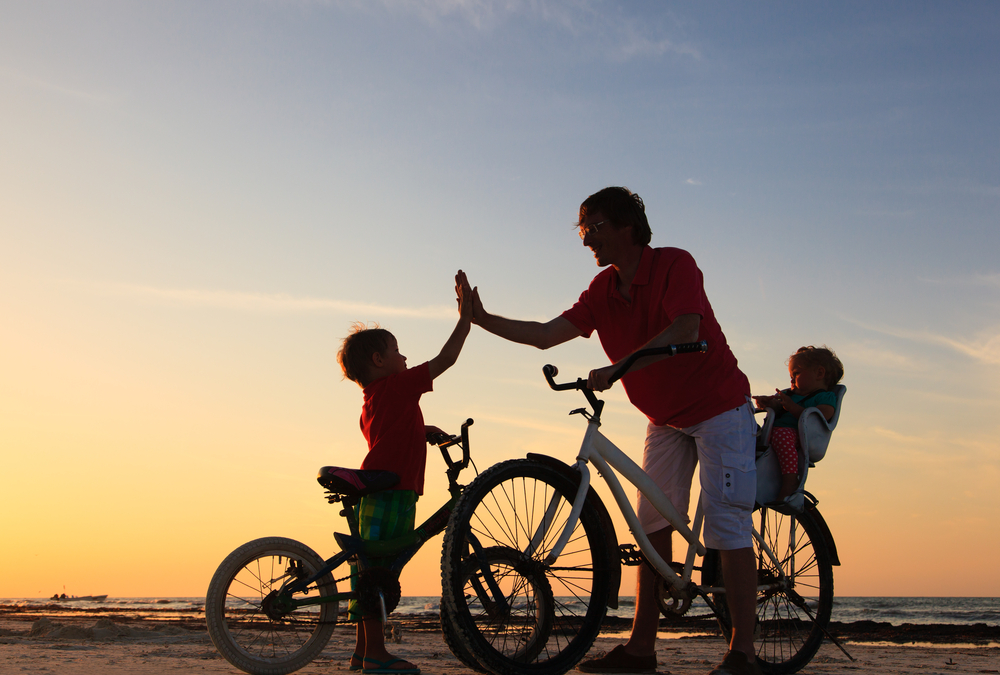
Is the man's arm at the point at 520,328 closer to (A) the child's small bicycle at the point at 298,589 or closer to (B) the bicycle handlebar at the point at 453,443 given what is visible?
(B) the bicycle handlebar at the point at 453,443

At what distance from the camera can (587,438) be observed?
3.29 m

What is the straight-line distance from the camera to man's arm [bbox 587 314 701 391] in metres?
3.26

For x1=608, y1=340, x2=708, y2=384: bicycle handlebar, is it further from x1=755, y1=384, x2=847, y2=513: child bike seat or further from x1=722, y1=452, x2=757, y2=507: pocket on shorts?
x1=755, y1=384, x2=847, y2=513: child bike seat

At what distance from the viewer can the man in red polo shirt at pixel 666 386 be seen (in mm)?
3469

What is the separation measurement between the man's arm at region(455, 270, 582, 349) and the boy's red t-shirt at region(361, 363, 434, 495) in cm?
41

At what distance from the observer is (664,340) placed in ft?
11.1

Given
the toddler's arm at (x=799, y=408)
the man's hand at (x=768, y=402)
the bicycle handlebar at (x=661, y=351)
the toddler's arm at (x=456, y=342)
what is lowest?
the toddler's arm at (x=799, y=408)

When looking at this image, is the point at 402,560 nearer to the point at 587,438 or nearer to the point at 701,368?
the point at 587,438

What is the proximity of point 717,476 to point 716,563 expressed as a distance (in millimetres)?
509

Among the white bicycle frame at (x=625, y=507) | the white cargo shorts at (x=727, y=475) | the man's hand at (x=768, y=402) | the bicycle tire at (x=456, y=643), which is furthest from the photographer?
the man's hand at (x=768, y=402)

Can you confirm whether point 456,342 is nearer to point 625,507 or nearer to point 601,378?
point 601,378

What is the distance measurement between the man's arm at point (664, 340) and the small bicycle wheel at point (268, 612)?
5.65 feet

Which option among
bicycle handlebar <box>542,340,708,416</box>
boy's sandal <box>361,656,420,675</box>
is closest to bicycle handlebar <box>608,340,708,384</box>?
bicycle handlebar <box>542,340,708,416</box>

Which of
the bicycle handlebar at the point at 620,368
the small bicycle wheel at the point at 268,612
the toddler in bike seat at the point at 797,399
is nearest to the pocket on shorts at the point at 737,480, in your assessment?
the toddler in bike seat at the point at 797,399
